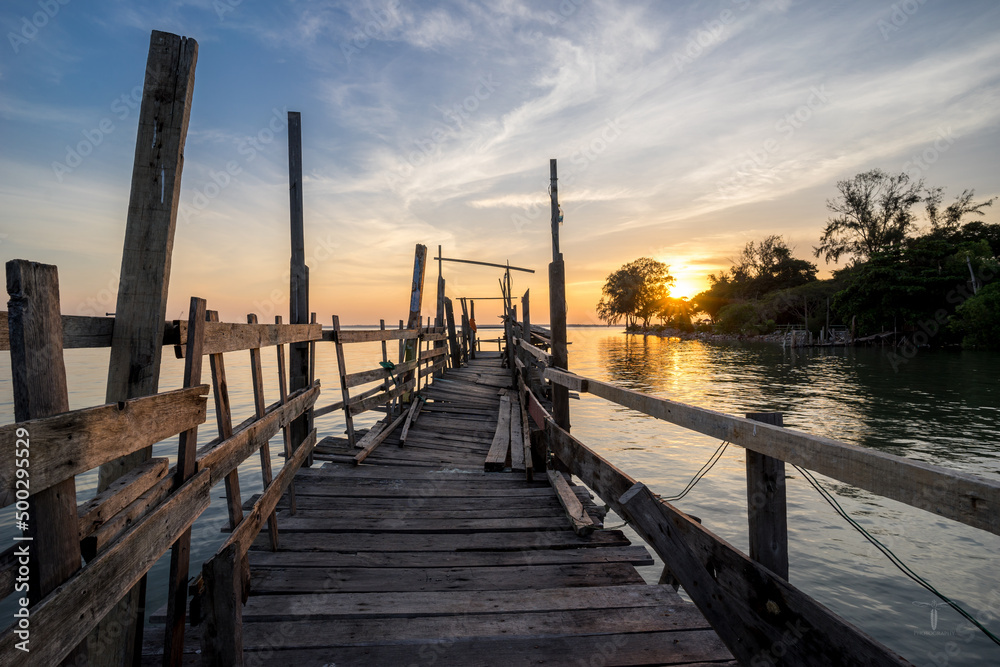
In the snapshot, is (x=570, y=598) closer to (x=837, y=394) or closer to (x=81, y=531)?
(x=81, y=531)

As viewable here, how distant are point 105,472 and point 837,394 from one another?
A: 21.0m

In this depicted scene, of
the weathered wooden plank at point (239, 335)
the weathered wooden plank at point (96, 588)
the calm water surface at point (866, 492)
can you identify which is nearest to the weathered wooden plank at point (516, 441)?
the calm water surface at point (866, 492)

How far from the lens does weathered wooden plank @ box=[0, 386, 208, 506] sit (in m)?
1.36

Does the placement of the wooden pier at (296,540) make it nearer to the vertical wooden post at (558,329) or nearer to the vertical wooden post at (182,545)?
the vertical wooden post at (182,545)

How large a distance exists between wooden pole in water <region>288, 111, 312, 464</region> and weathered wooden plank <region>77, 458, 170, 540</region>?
331cm

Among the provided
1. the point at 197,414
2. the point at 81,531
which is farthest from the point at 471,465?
the point at 81,531

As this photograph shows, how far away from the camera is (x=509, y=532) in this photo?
423 cm

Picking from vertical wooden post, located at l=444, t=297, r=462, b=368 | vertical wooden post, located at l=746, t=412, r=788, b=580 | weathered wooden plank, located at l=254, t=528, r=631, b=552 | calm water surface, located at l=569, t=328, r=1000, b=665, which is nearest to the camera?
vertical wooden post, located at l=746, t=412, r=788, b=580

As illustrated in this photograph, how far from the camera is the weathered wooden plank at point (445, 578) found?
3258mm

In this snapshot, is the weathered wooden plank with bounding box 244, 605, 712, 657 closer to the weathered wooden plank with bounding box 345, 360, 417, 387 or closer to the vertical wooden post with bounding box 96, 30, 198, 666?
the vertical wooden post with bounding box 96, 30, 198, 666

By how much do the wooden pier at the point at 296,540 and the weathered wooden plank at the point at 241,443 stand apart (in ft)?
0.07

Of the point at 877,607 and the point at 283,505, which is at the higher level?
the point at 283,505

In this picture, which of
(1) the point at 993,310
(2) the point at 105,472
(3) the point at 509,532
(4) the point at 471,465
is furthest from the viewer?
(1) the point at 993,310

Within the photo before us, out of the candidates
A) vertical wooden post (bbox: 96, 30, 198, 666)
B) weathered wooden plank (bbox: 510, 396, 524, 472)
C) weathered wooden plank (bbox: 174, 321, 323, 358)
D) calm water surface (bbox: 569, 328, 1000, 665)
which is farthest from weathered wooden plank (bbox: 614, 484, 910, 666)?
weathered wooden plank (bbox: 510, 396, 524, 472)
